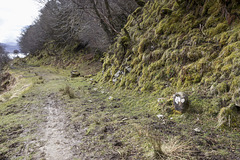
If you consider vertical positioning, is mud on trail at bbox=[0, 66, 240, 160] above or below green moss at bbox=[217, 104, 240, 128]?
above

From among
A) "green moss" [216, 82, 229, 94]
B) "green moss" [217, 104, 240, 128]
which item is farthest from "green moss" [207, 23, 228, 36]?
"green moss" [217, 104, 240, 128]

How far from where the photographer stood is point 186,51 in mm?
4617

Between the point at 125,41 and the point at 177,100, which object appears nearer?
the point at 177,100

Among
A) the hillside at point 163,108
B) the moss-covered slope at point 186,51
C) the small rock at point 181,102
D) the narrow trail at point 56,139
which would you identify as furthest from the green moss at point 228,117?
the narrow trail at point 56,139

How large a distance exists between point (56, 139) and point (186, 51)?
4524 mm

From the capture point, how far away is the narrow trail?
9.22ft

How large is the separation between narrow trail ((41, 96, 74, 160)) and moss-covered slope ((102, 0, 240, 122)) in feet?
9.73

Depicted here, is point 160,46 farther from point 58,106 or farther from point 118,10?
point 118,10

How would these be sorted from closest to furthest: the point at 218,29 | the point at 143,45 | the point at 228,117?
1. the point at 228,117
2. the point at 218,29
3. the point at 143,45

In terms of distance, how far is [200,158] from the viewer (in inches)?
80.1

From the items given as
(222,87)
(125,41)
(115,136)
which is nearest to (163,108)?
(222,87)

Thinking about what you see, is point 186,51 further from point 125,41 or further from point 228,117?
point 125,41

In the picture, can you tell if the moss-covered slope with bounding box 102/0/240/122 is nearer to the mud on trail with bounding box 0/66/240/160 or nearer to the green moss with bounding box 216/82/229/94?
the green moss with bounding box 216/82/229/94

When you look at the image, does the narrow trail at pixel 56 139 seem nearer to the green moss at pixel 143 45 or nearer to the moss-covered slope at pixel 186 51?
the moss-covered slope at pixel 186 51
